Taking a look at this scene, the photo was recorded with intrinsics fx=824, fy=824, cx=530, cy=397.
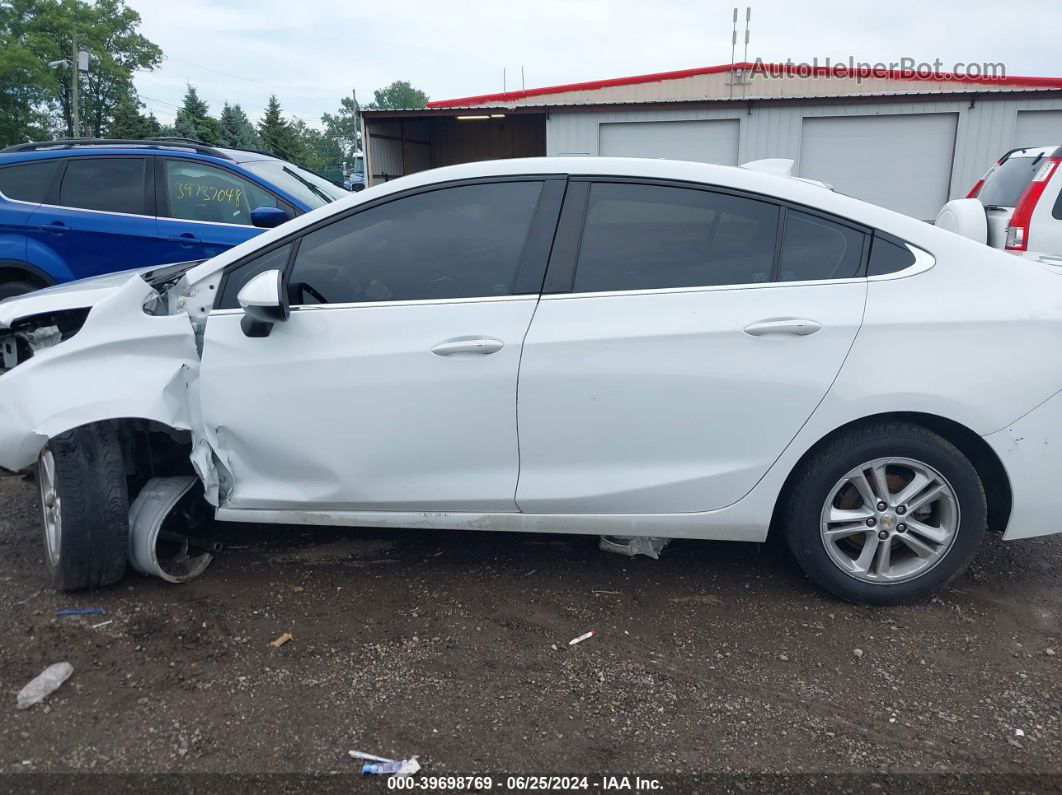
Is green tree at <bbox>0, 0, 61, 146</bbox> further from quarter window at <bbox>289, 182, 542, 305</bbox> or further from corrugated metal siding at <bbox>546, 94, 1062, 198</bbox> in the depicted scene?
quarter window at <bbox>289, 182, 542, 305</bbox>

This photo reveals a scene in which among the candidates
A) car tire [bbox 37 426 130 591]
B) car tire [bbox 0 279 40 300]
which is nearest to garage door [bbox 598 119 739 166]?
car tire [bbox 0 279 40 300]

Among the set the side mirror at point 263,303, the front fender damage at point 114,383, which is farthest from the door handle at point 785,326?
the front fender damage at point 114,383

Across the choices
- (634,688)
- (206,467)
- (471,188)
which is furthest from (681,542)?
(206,467)

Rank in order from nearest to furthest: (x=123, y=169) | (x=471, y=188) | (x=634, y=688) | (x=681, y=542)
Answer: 1. (x=634, y=688)
2. (x=471, y=188)
3. (x=681, y=542)
4. (x=123, y=169)

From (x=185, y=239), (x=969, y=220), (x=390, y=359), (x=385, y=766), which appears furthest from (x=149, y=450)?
(x=969, y=220)

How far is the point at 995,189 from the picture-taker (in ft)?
24.2

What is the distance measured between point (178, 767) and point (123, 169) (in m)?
5.72

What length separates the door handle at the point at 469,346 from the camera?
3.02 meters

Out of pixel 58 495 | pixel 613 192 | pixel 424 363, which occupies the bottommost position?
pixel 58 495

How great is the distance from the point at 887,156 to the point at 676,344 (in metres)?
15.8

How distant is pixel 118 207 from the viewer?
6.62 m

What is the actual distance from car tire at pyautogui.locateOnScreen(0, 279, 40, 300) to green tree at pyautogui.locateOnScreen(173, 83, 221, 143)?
1432 inches

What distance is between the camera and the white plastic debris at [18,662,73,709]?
104 inches

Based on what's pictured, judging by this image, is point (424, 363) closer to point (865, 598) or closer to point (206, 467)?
point (206, 467)
